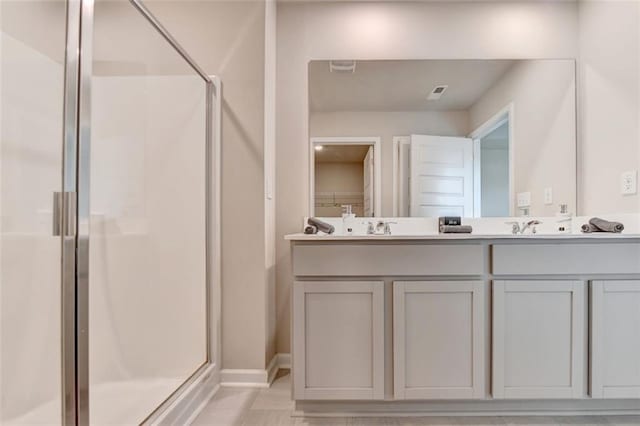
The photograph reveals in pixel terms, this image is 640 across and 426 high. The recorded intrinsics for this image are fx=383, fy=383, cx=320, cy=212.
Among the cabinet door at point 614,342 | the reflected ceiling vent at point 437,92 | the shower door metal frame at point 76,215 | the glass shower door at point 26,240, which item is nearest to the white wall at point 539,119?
the reflected ceiling vent at point 437,92

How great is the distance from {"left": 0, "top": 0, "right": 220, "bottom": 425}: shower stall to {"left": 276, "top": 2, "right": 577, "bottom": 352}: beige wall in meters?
0.71

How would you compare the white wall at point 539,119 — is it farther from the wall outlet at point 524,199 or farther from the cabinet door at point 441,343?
the cabinet door at point 441,343

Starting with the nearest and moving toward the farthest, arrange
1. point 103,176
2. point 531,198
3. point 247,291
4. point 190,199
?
1. point 103,176
2. point 190,199
3. point 247,291
4. point 531,198

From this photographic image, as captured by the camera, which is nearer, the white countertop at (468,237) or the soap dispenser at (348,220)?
the white countertop at (468,237)

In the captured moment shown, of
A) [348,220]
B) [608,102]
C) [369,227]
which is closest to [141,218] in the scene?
[348,220]

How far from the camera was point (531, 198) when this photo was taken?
2.34 metres

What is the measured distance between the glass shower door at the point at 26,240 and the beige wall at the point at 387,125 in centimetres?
139

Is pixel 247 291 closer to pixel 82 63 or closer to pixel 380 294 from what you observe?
pixel 380 294

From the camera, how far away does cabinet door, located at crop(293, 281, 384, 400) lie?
1.65 meters

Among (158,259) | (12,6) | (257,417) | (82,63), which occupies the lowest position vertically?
(257,417)

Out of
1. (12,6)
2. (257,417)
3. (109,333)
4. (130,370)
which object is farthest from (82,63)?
(257,417)

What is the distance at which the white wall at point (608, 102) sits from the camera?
78.0 inches

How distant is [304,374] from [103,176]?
1136 millimetres

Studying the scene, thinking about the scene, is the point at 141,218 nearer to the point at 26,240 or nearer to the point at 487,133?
the point at 26,240
